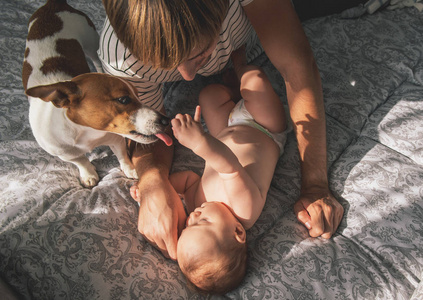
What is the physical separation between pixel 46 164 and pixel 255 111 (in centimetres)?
79

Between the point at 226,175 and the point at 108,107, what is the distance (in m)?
0.40

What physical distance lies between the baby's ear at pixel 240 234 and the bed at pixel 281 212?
0.27 feet

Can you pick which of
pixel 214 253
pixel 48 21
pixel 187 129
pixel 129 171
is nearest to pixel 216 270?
pixel 214 253

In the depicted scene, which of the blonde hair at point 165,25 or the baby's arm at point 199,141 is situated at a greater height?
the blonde hair at point 165,25

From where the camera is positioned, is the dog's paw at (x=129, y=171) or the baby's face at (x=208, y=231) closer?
the baby's face at (x=208, y=231)

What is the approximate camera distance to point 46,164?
1216 mm

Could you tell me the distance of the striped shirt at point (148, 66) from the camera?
1.05 metres

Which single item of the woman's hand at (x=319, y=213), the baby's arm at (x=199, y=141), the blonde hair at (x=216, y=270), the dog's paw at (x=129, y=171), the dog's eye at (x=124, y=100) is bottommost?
the woman's hand at (x=319, y=213)

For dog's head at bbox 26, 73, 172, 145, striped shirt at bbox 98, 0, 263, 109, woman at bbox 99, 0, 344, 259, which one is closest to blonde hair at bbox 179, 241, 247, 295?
woman at bbox 99, 0, 344, 259

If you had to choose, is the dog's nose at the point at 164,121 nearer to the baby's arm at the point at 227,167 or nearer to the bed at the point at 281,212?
the baby's arm at the point at 227,167

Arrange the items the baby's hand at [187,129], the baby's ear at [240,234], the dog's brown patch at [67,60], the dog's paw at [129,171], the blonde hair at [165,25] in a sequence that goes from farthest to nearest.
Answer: the dog's paw at [129,171] → the dog's brown patch at [67,60] → the baby's ear at [240,234] → the baby's hand at [187,129] → the blonde hair at [165,25]

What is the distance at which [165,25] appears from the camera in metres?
0.66

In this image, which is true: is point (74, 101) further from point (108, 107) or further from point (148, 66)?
point (148, 66)

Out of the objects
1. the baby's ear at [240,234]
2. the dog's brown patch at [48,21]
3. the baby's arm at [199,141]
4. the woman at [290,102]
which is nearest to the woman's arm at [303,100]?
the woman at [290,102]
